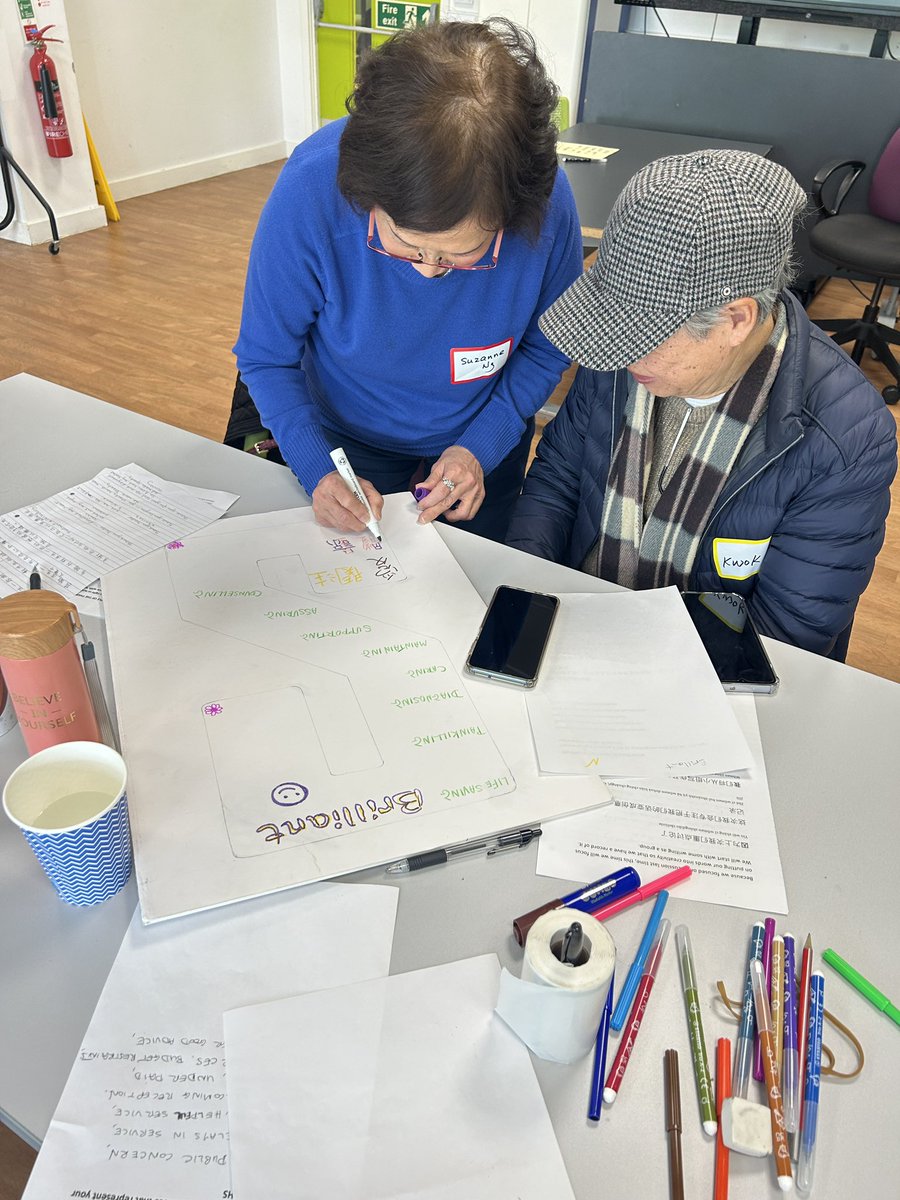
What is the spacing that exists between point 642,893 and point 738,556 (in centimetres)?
60

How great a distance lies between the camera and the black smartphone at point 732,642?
3.22 feet

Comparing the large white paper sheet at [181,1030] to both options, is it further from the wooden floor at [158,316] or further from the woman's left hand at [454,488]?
the wooden floor at [158,316]

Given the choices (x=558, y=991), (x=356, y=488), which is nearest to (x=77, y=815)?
(x=558, y=991)

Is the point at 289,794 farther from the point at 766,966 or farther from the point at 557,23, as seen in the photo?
the point at 557,23

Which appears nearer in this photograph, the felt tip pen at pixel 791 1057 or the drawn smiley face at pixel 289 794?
the felt tip pen at pixel 791 1057

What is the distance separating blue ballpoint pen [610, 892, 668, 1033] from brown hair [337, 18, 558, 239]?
741 mm

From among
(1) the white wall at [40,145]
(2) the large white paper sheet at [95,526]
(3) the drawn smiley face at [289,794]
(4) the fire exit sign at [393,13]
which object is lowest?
(1) the white wall at [40,145]

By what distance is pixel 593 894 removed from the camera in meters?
0.75

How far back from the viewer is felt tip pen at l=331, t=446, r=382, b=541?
1.19m

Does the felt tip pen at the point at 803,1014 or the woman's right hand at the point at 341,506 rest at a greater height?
the felt tip pen at the point at 803,1014

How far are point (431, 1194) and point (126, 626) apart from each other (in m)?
0.66

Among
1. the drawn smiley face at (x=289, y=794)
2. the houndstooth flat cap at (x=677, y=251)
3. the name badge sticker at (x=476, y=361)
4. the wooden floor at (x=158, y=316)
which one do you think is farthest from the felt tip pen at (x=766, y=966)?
the wooden floor at (x=158, y=316)

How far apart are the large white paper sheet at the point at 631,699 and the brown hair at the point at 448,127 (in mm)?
487

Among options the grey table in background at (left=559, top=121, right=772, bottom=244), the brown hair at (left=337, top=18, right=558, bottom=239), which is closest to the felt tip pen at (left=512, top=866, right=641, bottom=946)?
the brown hair at (left=337, top=18, right=558, bottom=239)
